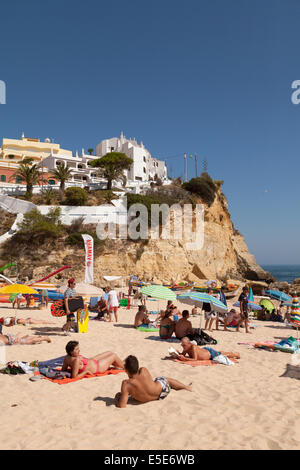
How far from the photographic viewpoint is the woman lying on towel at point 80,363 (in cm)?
515

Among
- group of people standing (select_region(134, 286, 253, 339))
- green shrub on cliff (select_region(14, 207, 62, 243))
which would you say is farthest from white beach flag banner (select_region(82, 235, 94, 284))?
green shrub on cliff (select_region(14, 207, 62, 243))

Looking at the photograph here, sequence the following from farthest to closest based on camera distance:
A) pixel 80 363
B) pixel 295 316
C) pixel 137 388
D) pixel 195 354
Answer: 1. pixel 295 316
2. pixel 195 354
3. pixel 80 363
4. pixel 137 388

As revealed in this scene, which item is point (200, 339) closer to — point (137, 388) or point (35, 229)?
point (137, 388)

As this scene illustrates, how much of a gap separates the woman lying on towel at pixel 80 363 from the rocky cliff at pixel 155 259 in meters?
19.0

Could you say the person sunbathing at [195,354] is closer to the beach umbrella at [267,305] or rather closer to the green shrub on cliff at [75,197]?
the beach umbrella at [267,305]

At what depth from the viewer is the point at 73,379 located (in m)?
5.06

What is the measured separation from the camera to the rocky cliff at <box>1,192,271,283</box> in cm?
2527

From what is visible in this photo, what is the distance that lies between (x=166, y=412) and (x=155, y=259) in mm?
24086

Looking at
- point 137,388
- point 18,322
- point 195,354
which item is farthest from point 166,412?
point 18,322

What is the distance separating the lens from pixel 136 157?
4922cm

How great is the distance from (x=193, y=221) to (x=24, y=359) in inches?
1085

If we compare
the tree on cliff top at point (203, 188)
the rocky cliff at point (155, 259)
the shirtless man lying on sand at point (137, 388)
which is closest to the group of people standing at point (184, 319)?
the shirtless man lying on sand at point (137, 388)

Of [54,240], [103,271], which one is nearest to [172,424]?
[103,271]
